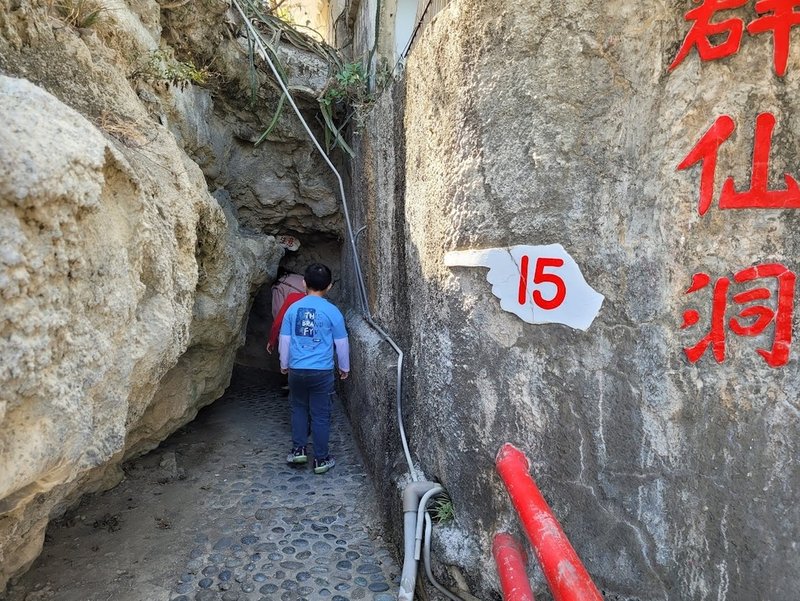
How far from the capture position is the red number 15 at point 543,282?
1701mm

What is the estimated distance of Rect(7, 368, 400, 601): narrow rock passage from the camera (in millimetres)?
2504

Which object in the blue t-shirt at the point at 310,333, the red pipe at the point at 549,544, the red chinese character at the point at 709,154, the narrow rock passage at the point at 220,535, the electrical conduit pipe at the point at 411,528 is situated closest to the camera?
the red pipe at the point at 549,544

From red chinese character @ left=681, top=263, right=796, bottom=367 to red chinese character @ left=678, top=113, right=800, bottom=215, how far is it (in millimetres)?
162

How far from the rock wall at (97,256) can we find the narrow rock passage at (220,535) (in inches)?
11.7

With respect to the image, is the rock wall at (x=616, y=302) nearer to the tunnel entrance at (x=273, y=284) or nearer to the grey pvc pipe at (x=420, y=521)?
the grey pvc pipe at (x=420, y=521)

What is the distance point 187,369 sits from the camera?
3.53 metres

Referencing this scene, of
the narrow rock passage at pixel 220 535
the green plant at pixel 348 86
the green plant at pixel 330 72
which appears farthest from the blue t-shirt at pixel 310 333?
the green plant at pixel 348 86

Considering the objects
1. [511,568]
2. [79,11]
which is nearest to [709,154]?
[511,568]

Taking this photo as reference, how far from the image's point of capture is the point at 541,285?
5.72 feet

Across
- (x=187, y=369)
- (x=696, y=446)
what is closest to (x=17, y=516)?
(x=187, y=369)

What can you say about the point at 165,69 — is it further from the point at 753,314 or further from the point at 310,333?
the point at 753,314

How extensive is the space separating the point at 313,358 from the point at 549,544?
8.50 ft

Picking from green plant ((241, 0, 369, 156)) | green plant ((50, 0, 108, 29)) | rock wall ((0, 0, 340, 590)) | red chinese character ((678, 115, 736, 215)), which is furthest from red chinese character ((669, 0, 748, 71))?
green plant ((241, 0, 369, 156))

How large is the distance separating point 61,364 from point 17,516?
30.9 inches
